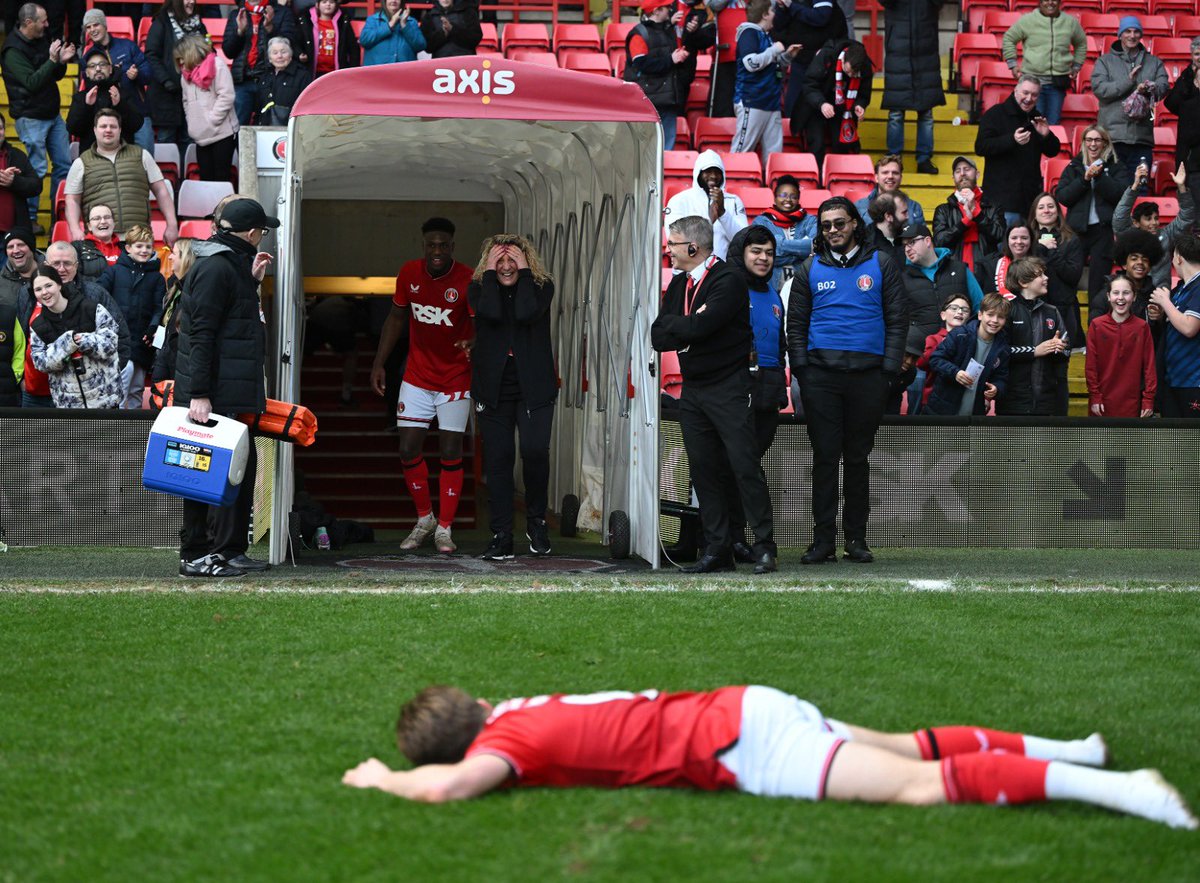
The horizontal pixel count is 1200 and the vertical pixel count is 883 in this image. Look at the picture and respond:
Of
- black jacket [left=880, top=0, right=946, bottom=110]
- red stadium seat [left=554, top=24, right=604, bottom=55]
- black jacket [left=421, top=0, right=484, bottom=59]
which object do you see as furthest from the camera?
red stadium seat [left=554, top=24, right=604, bottom=55]

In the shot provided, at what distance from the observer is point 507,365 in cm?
1050

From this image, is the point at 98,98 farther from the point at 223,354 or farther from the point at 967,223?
the point at 967,223

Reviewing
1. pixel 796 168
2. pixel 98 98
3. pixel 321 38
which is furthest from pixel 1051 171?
pixel 98 98

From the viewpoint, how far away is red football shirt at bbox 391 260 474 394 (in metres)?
11.3

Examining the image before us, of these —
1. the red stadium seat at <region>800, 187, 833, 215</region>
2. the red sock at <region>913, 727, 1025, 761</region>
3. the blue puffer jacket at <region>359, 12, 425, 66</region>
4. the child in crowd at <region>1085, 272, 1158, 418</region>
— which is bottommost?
the red sock at <region>913, 727, 1025, 761</region>

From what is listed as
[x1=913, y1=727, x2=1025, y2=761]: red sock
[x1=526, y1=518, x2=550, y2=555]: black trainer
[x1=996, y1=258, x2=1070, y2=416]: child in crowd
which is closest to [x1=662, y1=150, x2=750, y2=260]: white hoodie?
[x1=996, y1=258, x2=1070, y2=416]: child in crowd

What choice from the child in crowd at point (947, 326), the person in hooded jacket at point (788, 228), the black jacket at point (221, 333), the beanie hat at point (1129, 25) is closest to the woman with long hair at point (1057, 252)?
the child in crowd at point (947, 326)

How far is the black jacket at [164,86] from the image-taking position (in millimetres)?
15523

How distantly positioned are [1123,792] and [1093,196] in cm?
1190

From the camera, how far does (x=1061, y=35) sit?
18031mm

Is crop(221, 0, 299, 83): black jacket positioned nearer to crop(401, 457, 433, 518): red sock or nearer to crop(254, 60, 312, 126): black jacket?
crop(254, 60, 312, 126): black jacket

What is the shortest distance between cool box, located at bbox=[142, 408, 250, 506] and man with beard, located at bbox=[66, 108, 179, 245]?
538 centimetres

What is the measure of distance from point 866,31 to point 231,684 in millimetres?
16657

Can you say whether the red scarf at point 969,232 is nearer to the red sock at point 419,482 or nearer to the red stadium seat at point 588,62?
the red stadium seat at point 588,62
